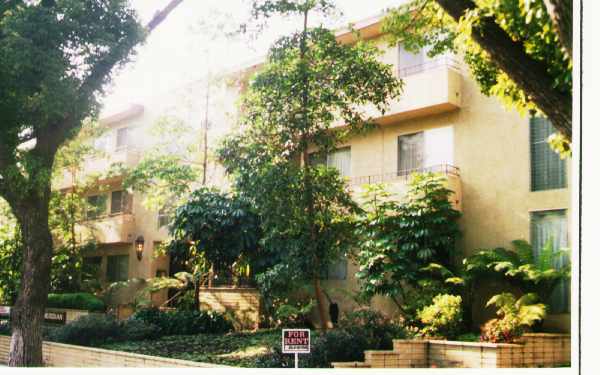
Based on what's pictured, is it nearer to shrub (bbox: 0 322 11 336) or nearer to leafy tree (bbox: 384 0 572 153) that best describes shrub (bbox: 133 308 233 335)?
shrub (bbox: 0 322 11 336)

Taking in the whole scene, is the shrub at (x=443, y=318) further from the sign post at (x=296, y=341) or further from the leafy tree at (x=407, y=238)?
the sign post at (x=296, y=341)

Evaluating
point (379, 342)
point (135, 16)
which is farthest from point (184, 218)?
point (379, 342)

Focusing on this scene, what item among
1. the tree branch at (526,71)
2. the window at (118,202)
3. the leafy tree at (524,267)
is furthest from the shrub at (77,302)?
the tree branch at (526,71)

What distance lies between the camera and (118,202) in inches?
401

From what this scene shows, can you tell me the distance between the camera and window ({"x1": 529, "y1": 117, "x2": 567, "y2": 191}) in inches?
344

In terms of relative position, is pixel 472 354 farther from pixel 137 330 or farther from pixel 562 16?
pixel 137 330

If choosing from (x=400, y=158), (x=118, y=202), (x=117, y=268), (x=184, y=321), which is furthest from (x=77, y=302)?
(x=400, y=158)

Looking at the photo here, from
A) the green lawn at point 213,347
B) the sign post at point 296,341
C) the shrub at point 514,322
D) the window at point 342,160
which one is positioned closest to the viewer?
the sign post at point 296,341

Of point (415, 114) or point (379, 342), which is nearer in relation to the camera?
point (379, 342)

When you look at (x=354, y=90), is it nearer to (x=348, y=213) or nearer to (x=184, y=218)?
(x=348, y=213)

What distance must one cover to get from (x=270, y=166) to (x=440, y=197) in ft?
9.44

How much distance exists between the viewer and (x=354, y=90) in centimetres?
888

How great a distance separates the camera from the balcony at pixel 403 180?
33.5 feet

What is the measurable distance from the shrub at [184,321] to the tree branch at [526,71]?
6808 millimetres
